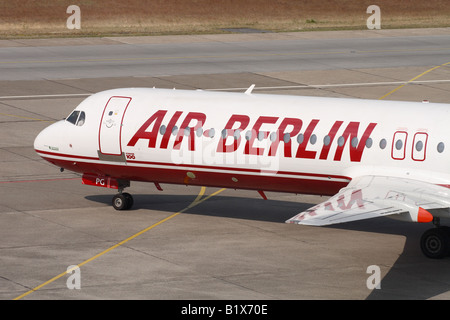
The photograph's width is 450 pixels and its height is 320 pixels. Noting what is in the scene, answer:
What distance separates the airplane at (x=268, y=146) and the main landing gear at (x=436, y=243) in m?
0.03

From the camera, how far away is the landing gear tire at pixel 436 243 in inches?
1091

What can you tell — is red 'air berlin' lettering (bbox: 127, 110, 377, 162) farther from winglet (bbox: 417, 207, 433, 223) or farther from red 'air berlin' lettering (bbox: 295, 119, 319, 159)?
winglet (bbox: 417, 207, 433, 223)

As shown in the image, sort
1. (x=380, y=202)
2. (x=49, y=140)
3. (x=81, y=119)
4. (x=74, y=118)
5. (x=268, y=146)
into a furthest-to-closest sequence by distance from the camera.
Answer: (x=49, y=140)
(x=74, y=118)
(x=81, y=119)
(x=268, y=146)
(x=380, y=202)

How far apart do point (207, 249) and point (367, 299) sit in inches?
243

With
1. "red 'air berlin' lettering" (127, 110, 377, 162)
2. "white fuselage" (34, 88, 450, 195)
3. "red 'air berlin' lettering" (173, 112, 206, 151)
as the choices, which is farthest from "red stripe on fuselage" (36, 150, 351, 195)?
"red 'air berlin' lettering" (173, 112, 206, 151)

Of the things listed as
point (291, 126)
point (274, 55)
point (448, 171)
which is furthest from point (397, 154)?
point (274, 55)

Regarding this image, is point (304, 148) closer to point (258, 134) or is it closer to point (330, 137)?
point (330, 137)

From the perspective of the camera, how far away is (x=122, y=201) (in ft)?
109

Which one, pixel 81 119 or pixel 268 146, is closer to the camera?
pixel 268 146

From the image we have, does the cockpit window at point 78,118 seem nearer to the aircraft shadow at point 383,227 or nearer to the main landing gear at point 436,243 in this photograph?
the aircraft shadow at point 383,227

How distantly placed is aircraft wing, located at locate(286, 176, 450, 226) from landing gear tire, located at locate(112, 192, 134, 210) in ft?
28.4

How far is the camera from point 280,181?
30.3 meters

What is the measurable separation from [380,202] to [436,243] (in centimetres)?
305

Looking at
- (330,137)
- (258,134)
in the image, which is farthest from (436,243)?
(258,134)
